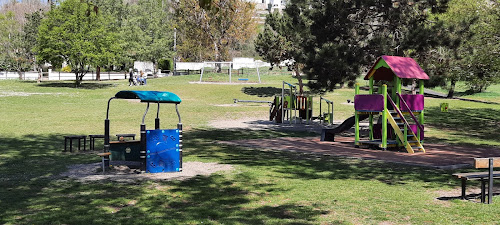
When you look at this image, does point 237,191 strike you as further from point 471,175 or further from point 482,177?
point 482,177

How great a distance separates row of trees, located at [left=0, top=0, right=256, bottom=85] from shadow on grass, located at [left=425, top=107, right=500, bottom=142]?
13.1 metres

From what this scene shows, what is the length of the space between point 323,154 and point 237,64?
42.9 meters

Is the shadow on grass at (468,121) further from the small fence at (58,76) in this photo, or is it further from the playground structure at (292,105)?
the small fence at (58,76)

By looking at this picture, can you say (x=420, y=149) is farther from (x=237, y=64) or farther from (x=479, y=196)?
(x=237, y=64)

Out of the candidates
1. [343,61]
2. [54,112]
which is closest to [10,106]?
[54,112]

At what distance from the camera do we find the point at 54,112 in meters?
32.3

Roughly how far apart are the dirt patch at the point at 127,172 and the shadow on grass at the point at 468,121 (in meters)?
14.0

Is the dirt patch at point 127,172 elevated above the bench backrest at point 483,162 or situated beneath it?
situated beneath

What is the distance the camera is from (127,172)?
43.4ft

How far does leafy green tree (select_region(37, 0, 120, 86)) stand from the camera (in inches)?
2023

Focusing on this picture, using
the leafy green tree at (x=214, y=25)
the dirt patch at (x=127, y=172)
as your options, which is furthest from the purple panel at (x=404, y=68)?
the leafy green tree at (x=214, y=25)

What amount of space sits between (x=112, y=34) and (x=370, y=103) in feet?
133

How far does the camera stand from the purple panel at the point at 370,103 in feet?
61.4

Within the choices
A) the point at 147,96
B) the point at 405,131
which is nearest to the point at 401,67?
the point at 405,131
